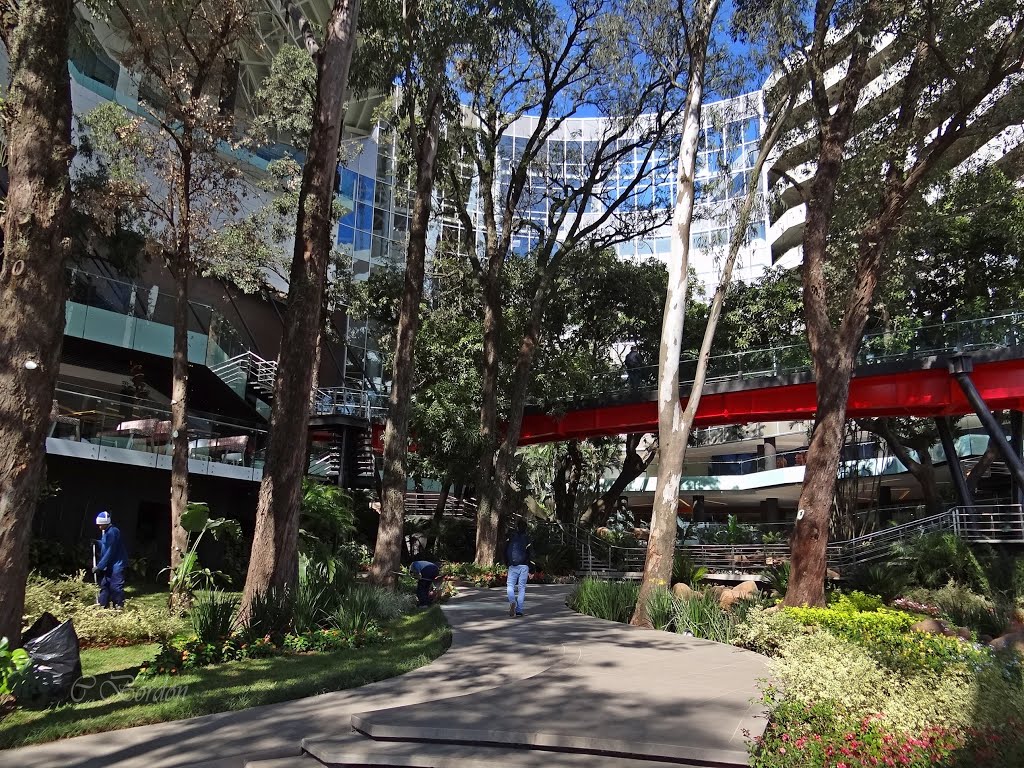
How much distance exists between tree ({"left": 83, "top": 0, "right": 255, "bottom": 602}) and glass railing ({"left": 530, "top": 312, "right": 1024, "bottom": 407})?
1410 cm

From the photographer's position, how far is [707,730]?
5605 mm

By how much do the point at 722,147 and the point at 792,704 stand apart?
1714 centimetres

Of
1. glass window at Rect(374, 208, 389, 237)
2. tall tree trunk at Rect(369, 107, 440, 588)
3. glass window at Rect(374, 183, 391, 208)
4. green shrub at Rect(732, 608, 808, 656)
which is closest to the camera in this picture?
green shrub at Rect(732, 608, 808, 656)

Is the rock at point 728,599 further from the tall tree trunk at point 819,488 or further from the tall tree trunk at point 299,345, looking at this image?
the tall tree trunk at point 299,345

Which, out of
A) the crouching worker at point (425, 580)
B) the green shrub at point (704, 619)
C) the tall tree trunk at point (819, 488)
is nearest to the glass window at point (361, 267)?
the crouching worker at point (425, 580)

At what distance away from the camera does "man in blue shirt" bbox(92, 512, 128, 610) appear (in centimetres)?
1093

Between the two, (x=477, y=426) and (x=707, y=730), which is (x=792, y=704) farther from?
(x=477, y=426)

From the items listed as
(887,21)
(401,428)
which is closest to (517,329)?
(401,428)

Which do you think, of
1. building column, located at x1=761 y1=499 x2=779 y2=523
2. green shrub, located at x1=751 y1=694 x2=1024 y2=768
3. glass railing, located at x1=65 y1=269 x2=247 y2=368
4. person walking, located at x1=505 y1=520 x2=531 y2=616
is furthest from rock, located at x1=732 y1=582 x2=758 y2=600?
building column, located at x1=761 y1=499 x2=779 y2=523

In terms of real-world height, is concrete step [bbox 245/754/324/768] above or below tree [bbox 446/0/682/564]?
below

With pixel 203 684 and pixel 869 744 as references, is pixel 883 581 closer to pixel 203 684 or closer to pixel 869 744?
pixel 869 744

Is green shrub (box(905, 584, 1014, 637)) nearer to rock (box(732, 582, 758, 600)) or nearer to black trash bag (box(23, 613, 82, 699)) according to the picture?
rock (box(732, 582, 758, 600))

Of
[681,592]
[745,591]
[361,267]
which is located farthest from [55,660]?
[361,267]

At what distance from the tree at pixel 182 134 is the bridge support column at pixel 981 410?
678 inches
